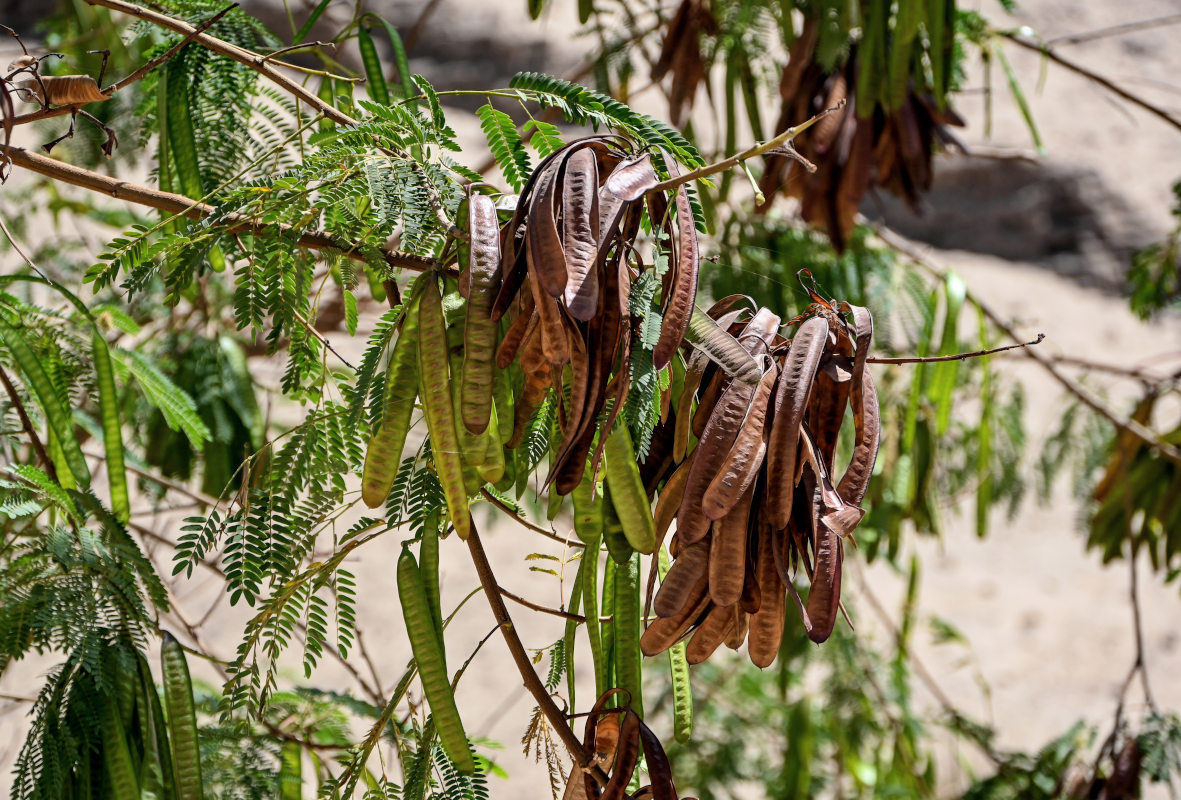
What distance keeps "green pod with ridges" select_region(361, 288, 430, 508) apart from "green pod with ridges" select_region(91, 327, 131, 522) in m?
0.35

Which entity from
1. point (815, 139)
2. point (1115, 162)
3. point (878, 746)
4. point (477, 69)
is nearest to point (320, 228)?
point (815, 139)

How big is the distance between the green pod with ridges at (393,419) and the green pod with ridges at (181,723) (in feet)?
0.90

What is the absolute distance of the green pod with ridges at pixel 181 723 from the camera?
792 millimetres

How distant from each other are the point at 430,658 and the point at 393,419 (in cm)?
16

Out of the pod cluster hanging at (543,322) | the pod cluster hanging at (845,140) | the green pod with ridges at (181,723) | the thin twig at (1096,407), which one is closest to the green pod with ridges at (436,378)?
the pod cluster hanging at (543,322)

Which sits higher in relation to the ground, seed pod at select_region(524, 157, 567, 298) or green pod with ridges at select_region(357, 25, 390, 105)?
green pod with ridges at select_region(357, 25, 390, 105)

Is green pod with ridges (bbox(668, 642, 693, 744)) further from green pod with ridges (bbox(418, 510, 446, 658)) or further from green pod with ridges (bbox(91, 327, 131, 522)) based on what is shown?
green pod with ridges (bbox(91, 327, 131, 522))

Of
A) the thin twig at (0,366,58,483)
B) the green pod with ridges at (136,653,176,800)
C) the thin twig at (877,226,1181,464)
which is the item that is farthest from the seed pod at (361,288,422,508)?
the thin twig at (877,226,1181,464)

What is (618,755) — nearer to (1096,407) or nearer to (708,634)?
(708,634)

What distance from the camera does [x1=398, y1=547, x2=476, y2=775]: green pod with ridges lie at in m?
0.69

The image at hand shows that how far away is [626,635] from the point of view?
720mm

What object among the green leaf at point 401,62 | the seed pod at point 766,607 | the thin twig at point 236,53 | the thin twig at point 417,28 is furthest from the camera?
the thin twig at point 417,28

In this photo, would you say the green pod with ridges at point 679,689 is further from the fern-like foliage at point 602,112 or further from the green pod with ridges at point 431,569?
the fern-like foliage at point 602,112

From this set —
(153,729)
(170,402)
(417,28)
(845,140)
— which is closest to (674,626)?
(153,729)
